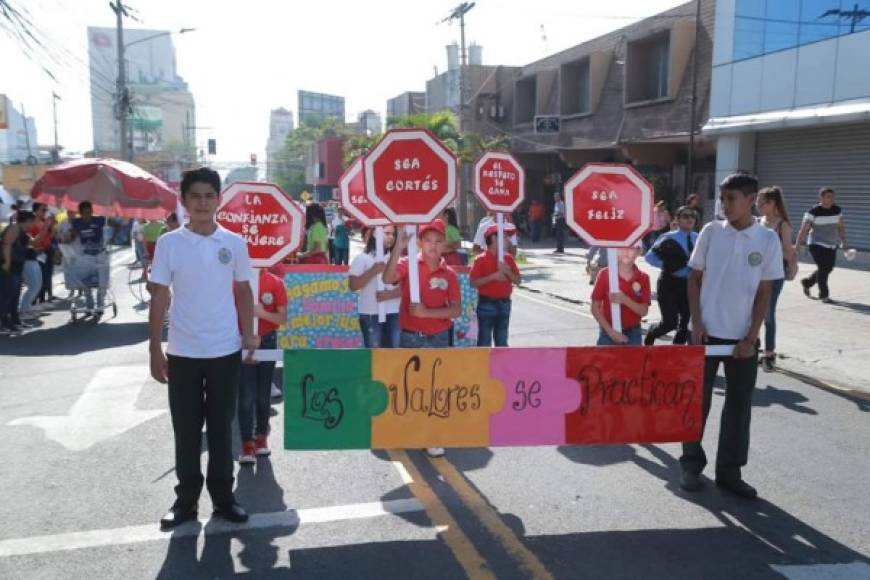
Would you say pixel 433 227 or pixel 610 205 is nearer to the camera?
pixel 610 205

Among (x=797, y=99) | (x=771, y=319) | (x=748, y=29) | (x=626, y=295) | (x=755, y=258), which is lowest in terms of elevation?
(x=771, y=319)

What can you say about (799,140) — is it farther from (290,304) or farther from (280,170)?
(280,170)

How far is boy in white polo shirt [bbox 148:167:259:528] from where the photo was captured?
170 inches

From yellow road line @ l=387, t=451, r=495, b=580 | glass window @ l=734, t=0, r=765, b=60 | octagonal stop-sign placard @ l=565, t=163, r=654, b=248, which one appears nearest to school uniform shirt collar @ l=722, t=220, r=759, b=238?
octagonal stop-sign placard @ l=565, t=163, r=654, b=248

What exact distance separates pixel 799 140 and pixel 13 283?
17370 mm

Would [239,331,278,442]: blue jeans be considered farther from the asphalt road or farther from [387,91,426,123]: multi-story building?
[387,91,426,123]: multi-story building

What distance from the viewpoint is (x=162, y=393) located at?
7715mm

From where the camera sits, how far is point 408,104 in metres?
61.0

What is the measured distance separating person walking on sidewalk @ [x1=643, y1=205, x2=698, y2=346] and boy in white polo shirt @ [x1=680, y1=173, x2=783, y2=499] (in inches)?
123

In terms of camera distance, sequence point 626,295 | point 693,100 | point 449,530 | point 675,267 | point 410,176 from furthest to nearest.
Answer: point 693,100
point 675,267
point 626,295
point 410,176
point 449,530

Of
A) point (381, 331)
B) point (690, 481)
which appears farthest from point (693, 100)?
point (690, 481)

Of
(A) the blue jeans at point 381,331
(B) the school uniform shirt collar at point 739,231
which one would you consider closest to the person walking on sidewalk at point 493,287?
(A) the blue jeans at point 381,331

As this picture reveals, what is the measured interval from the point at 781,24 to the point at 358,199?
16.4 metres

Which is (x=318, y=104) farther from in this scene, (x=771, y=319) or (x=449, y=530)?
(x=449, y=530)
